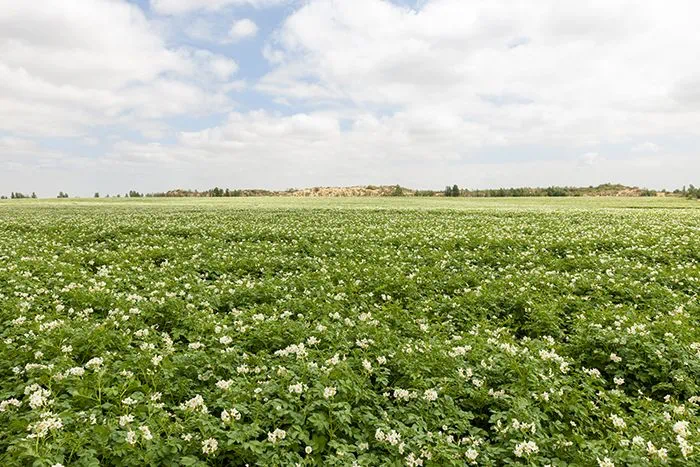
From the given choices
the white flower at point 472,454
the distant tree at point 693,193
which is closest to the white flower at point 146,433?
the white flower at point 472,454

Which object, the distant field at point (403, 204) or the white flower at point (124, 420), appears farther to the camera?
the distant field at point (403, 204)

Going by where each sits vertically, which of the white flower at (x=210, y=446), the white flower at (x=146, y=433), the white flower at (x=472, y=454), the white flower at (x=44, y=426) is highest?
the white flower at (x=44, y=426)

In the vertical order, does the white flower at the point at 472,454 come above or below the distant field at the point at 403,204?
below

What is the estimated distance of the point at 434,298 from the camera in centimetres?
1086

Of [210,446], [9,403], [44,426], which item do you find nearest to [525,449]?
[210,446]

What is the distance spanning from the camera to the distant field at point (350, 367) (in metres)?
4.39

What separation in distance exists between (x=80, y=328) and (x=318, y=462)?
5339mm

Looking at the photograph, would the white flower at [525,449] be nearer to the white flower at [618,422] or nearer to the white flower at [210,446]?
the white flower at [618,422]

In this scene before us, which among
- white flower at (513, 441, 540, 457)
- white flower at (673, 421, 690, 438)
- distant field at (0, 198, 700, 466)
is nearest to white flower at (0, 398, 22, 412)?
distant field at (0, 198, 700, 466)

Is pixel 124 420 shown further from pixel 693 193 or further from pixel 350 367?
pixel 693 193

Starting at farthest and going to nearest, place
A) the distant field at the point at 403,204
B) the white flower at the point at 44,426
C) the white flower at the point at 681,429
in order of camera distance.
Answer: the distant field at the point at 403,204
the white flower at the point at 681,429
the white flower at the point at 44,426

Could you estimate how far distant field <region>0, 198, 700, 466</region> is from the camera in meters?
4.39

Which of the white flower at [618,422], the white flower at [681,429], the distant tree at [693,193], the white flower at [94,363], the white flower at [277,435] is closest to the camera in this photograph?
the white flower at [277,435]

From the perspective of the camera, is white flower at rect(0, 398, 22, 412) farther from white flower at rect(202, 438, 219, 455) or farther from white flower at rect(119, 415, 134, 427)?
white flower at rect(202, 438, 219, 455)
